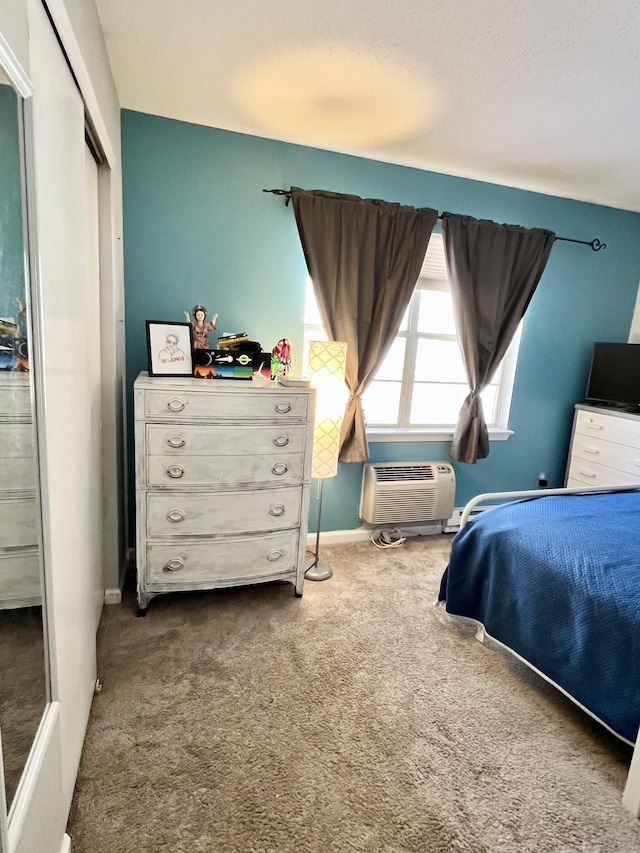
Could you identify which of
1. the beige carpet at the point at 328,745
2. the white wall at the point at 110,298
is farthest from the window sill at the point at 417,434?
the white wall at the point at 110,298

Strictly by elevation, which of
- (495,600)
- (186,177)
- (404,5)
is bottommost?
(495,600)

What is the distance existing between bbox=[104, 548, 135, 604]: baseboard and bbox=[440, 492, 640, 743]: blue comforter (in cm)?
166

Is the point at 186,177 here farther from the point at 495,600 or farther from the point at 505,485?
the point at 505,485

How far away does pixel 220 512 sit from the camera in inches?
88.7

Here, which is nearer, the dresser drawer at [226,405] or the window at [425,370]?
the dresser drawer at [226,405]

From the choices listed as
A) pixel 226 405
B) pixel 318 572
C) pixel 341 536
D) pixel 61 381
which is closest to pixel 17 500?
pixel 61 381

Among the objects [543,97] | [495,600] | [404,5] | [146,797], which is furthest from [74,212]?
[495,600]

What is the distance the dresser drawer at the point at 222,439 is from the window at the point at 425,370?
0.98m

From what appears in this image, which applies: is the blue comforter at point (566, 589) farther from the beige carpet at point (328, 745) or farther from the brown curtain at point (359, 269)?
the brown curtain at point (359, 269)

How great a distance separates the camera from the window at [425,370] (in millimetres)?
3195

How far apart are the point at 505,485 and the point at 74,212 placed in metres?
3.33

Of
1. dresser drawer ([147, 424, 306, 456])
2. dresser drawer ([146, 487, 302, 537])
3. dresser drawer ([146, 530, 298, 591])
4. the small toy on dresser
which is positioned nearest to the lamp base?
dresser drawer ([146, 530, 298, 591])

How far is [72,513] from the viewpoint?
1.32 metres

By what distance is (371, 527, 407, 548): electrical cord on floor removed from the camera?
10.4 feet
